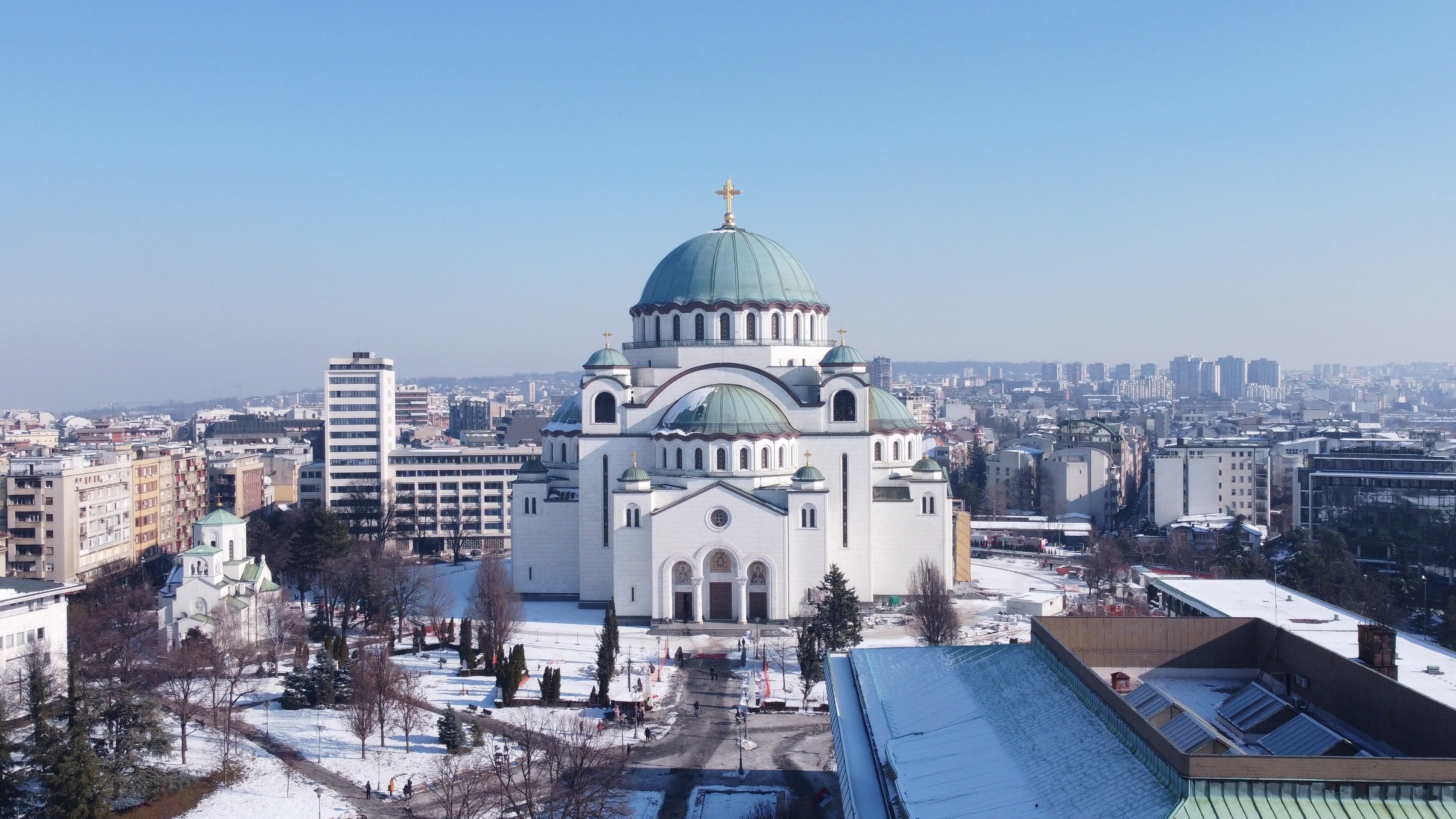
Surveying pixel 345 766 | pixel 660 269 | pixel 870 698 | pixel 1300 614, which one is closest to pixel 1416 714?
pixel 870 698

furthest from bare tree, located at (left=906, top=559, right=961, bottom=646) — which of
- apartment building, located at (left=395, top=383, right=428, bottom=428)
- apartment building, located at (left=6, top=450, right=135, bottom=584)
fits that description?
apartment building, located at (left=395, top=383, right=428, bottom=428)

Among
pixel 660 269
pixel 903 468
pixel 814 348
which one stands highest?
pixel 660 269

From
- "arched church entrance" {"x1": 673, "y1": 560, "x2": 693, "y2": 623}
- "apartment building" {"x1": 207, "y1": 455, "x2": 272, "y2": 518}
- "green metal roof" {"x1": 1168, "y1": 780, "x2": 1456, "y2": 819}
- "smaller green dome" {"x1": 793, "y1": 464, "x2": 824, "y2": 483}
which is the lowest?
"arched church entrance" {"x1": 673, "y1": 560, "x2": 693, "y2": 623}

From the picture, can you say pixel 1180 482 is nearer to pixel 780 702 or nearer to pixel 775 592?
pixel 775 592

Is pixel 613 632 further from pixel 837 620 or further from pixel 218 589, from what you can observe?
pixel 218 589

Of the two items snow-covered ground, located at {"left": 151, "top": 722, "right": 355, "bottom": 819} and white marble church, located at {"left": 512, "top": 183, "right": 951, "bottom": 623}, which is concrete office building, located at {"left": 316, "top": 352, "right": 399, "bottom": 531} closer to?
white marble church, located at {"left": 512, "top": 183, "right": 951, "bottom": 623}

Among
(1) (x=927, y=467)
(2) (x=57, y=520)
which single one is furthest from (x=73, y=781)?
(2) (x=57, y=520)

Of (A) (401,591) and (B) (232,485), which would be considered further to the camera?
(B) (232,485)
